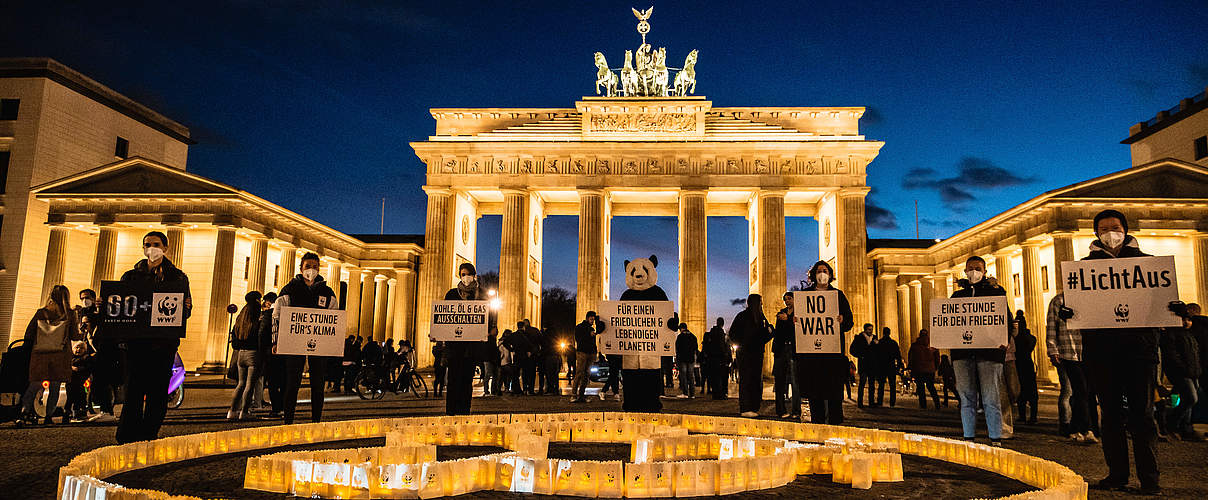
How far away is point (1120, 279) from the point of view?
545 centimetres

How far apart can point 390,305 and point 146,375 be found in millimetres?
43647

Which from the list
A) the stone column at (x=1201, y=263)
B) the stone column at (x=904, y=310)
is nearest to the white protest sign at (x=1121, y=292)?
the stone column at (x=1201, y=263)

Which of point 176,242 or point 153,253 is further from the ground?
point 176,242

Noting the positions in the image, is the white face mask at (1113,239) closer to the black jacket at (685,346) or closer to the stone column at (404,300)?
the black jacket at (685,346)

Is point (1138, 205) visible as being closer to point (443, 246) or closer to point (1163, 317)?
point (1163, 317)

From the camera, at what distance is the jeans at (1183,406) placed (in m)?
9.42

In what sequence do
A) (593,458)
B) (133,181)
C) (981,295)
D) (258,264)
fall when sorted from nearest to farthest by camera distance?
(593,458) → (981,295) → (133,181) → (258,264)

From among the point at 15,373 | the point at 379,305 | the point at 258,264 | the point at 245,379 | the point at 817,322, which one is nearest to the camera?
the point at 817,322

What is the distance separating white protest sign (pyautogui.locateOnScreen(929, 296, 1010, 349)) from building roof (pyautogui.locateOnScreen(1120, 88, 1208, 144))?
40736 millimetres

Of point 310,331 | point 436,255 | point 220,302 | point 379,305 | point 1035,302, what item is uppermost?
point 436,255

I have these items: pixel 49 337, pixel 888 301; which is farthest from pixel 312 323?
pixel 888 301

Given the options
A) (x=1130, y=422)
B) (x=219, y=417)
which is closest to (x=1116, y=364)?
(x=1130, y=422)

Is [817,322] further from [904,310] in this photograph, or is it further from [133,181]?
[904,310]

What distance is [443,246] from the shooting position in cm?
4112
